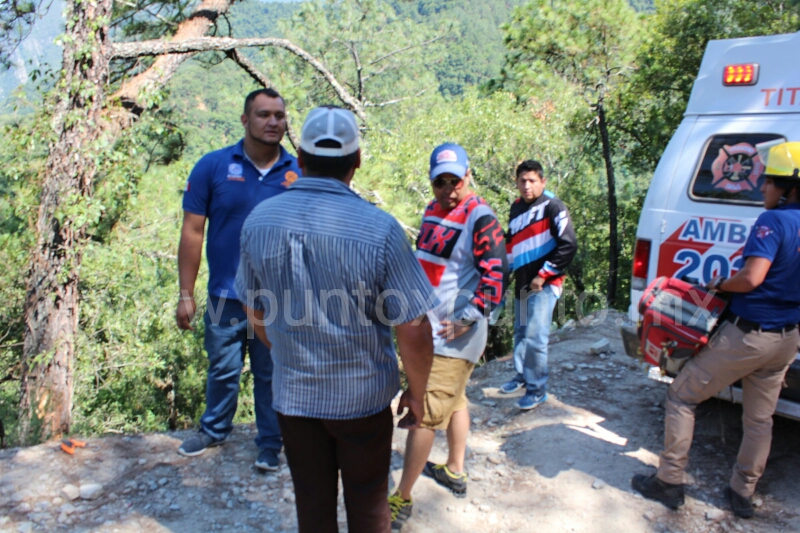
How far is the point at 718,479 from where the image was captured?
3.74 m

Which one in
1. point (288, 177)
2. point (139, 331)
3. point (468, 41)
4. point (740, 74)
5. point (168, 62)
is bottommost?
point (139, 331)

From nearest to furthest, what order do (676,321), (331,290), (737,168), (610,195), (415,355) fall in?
(331,290), (415,355), (676,321), (737,168), (610,195)

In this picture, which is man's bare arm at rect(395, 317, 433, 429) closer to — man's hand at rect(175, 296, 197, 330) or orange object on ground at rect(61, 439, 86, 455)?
man's hand at rect(175, 296, 197, 330)

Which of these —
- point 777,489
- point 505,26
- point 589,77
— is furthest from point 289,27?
point 777,489

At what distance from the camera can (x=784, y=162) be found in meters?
3.00

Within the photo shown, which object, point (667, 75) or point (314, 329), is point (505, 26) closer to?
point (667, 75)

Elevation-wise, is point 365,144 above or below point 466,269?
above

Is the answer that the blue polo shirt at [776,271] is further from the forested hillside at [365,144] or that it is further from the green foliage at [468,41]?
the green foliage at [468,41]

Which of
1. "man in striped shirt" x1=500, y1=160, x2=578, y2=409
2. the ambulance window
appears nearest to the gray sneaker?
"man in striped shirt" x1=500, y1=160, x2=578, y2=409

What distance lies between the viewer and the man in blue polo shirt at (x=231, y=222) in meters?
3.33

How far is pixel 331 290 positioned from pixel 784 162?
231 cm

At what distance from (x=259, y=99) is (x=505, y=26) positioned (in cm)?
1807

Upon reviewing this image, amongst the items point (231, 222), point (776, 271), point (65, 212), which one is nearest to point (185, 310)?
point (231, 222)

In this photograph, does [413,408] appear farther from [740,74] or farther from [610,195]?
[610,195]
